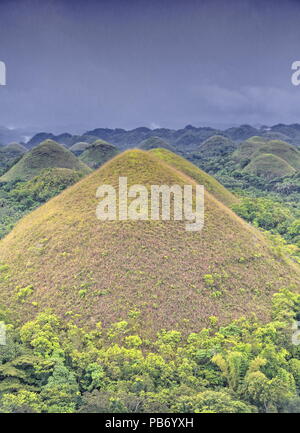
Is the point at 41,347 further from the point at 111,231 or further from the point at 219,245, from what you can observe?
the point at 219,245

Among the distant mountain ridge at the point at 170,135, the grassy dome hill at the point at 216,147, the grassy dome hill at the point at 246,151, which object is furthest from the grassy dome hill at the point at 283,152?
the distant mountain ridge at the point at 170,135

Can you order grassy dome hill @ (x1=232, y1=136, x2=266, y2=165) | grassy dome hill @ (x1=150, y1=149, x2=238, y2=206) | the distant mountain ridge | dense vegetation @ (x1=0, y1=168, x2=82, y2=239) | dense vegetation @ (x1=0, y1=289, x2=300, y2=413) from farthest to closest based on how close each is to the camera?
the distant mountain ridge → grassy dome hill @ (x1=232, y1=136, x2=266, y2=165) → dense vegetation @ (x1=0, y1=168, x2=82, y2=239) → grassy dome hill @ (x1=150, y1=149, x2=238, y2=206) → dense vegetation @ (x1=0, y1=289, x2=300, y2=413)

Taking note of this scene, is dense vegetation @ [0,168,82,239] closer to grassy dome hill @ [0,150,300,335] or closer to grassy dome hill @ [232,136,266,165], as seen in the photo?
grassy dome hill @ [0,150,300,335]

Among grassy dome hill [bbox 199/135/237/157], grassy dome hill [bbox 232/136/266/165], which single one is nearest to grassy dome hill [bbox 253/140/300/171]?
grassy dome hill [bbox 232/136/266/165]

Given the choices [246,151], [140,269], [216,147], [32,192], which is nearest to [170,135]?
[216,147]

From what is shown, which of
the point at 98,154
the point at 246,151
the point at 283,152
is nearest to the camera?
the point at 283,152

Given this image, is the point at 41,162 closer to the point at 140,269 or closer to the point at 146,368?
the point at 140,269

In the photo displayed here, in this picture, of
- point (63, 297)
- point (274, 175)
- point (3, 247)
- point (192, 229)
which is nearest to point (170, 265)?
point (192, 229)
